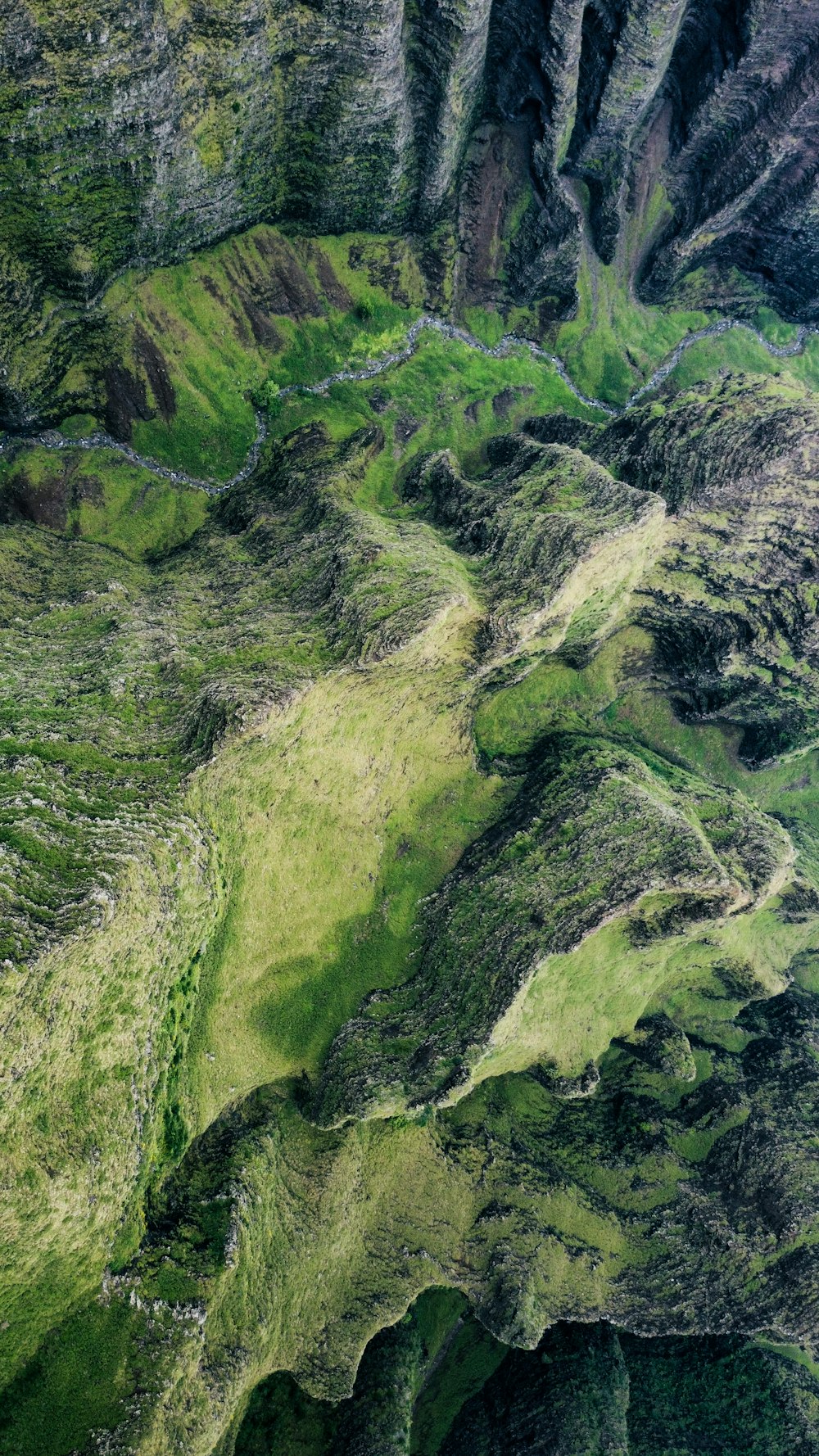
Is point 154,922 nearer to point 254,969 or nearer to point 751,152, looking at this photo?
point 254,969

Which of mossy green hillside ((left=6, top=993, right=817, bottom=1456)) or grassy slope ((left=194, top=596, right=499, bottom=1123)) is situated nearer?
mossy green hillside ((left=6, top=993, right=817, bottom=1456))

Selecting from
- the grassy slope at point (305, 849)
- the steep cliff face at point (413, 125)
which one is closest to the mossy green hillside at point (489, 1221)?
the grassy slope at point (305, 849)

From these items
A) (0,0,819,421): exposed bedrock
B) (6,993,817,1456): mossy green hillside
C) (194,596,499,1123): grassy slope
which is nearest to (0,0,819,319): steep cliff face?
(0,0,819,421): exposed bedrock

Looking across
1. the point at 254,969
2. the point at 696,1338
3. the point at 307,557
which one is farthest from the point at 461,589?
the point at 696,1338

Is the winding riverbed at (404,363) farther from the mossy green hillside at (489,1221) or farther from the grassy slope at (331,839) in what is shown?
the mossy green hillside at (489,1221)

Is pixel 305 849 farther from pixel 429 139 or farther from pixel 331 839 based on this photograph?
pixel 429 139

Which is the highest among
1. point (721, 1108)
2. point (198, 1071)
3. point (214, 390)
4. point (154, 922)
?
point (214, 390)

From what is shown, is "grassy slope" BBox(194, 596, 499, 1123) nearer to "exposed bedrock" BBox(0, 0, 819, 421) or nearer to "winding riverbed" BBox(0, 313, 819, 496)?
"winding riverbed" BBox(0, 313, 819, 496)

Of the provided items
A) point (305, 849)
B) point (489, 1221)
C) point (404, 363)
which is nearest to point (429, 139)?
point (404, 363)
